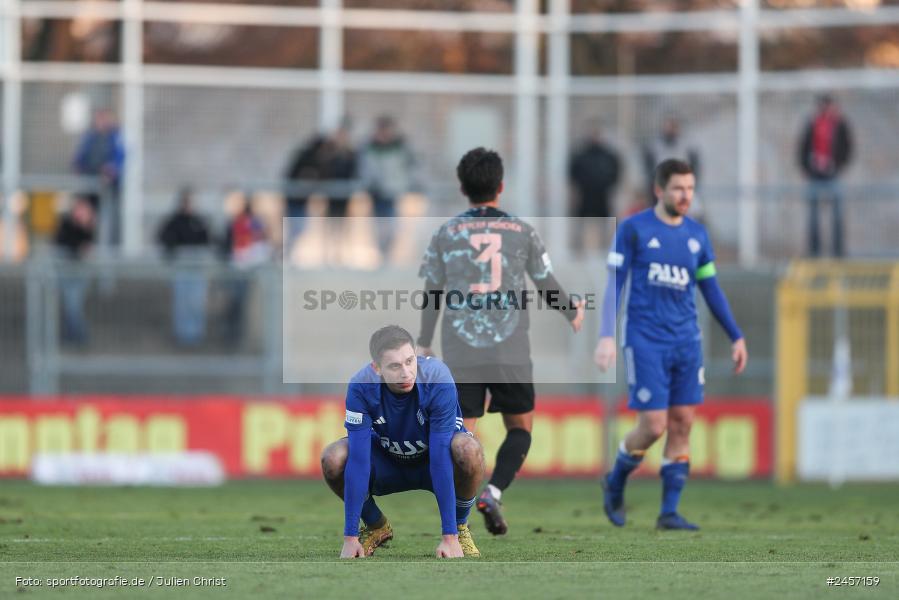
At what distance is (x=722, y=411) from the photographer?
57.0 feet

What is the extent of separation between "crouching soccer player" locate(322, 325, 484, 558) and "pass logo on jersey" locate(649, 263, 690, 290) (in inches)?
102

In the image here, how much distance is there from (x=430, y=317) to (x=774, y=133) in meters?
14.0

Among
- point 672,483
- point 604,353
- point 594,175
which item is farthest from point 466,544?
point 594,175

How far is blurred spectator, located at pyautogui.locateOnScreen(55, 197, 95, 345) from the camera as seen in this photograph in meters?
17.9

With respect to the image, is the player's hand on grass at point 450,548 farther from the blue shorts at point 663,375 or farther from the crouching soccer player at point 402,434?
the blue shorts at point 663,375

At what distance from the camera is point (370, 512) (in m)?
8.76

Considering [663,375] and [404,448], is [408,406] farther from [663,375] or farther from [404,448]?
[663,375]

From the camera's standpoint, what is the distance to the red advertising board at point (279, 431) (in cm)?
1717

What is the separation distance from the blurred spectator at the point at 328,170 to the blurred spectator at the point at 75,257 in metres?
2.51

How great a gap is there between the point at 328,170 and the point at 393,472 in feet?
39.7

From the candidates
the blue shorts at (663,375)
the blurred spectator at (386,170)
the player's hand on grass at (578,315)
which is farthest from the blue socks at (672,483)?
the blurred spectator at (386,170)

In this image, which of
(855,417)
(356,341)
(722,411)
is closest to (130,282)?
(356,341)

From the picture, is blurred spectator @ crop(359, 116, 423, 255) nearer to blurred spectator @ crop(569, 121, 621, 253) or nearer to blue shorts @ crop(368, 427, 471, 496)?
blurred spectator @ crop(569, 121, 621, 253)

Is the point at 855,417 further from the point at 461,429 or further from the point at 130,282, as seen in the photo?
the point at 461,429
